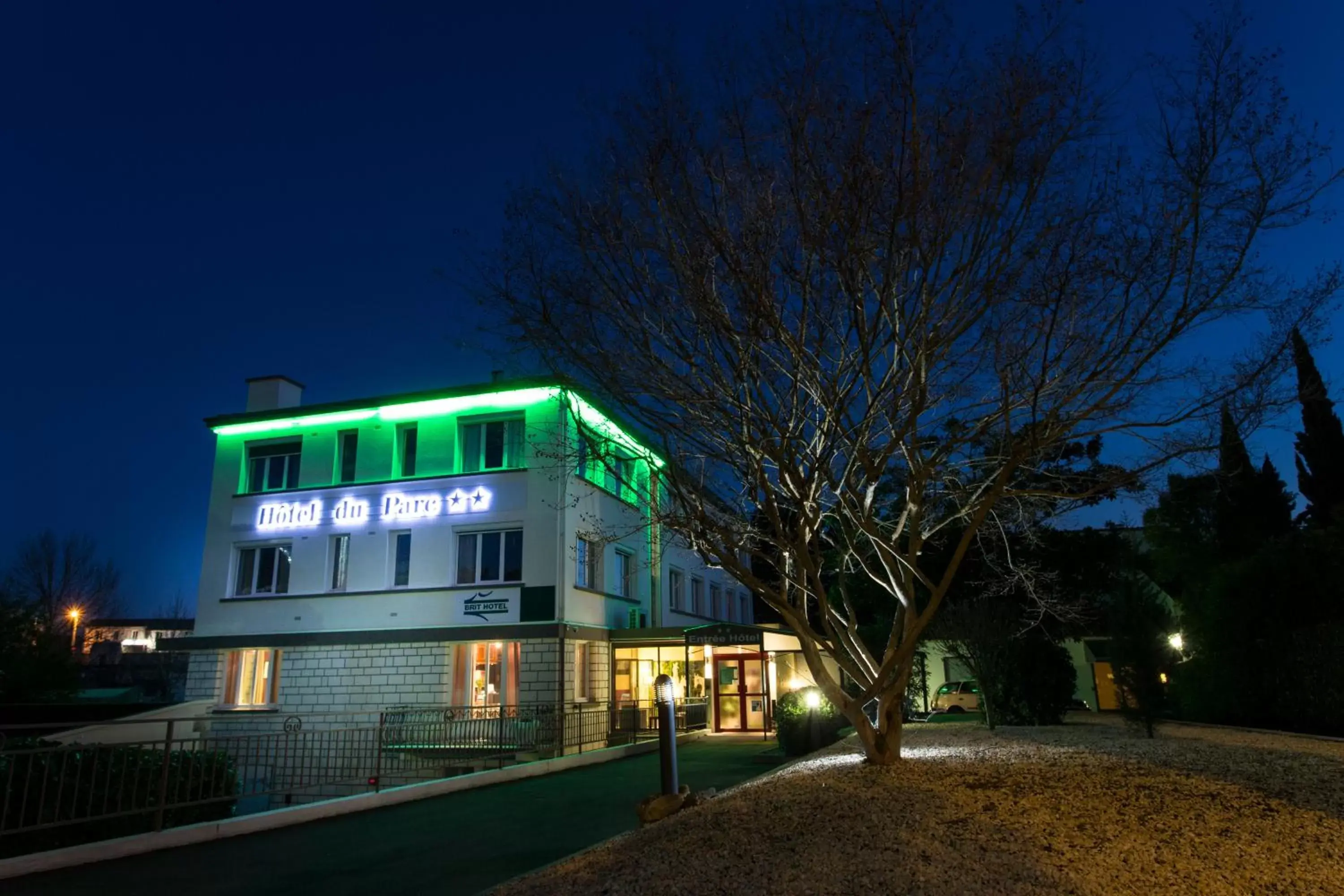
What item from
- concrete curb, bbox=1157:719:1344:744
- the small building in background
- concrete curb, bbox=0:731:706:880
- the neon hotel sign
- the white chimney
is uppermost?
the white chimney

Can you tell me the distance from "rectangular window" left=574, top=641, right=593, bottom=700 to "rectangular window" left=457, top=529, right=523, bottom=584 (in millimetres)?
2425

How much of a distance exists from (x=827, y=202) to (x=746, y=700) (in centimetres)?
1847

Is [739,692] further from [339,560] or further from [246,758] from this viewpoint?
[246,758]

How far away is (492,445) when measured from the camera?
2327 cm

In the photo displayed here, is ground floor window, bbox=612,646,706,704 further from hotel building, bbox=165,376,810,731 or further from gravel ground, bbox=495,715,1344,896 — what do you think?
gravel ground, bbox=495,715,1344,896

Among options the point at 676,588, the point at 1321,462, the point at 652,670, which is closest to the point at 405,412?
the point at 652,670

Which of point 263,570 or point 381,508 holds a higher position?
point 381,508

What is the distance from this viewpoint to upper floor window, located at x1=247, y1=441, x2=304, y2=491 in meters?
25.5

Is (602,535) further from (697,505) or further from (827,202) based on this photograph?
(827,202)

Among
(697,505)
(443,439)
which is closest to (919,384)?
(697,505)

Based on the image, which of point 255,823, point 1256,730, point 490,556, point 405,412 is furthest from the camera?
point 405,412

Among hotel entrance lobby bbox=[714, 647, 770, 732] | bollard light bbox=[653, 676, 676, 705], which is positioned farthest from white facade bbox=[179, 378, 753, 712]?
bollard light bbox=[653, 676, 676, 705]

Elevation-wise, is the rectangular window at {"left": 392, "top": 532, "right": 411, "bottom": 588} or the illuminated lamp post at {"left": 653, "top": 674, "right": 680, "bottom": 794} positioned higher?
the rectangular window at {"left": 392, "top": 532, "right": 411, "bottom": 588}

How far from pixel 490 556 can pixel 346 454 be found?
581cm
